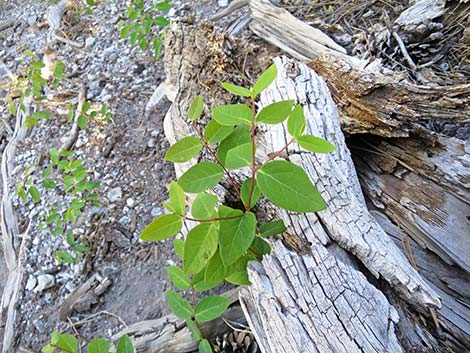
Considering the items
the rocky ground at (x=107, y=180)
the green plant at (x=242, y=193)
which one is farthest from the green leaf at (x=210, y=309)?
the rocky ground at (x=107, y=180)

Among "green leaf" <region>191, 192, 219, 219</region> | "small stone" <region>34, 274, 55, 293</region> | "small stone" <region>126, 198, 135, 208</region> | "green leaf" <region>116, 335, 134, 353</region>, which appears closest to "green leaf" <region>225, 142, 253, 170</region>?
"green leaf" <region>191, 192, 219, 219</region>

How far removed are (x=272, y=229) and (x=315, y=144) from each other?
1.17ft

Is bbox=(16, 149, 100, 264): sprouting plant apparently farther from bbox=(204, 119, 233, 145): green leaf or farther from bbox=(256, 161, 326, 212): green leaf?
bbox=(256, 161, 326, 212): green leaf

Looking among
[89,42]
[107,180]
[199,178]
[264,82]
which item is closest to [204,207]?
[199,178]

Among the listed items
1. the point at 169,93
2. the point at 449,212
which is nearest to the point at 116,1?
the point at 169,93

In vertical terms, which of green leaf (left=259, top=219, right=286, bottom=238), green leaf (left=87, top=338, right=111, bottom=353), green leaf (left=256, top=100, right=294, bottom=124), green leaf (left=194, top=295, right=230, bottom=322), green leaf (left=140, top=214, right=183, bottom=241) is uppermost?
green leaf (left=256, top=100, right=294, bottom=124)

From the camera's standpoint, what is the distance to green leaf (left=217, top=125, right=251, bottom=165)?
131cm

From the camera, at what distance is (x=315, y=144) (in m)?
1.14

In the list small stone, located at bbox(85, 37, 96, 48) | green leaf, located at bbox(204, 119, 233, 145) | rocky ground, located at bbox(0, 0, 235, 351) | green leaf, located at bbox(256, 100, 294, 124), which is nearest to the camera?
green leaf, located at bbox(256, 100, 294, 124)

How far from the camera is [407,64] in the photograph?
89.0 inches

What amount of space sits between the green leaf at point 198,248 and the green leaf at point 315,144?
13.5 inches

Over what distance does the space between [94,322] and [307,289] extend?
4.77 ft

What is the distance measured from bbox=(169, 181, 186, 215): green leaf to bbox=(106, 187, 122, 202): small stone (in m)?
1.71

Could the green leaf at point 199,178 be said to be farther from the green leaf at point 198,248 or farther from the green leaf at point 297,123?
the green leaf at point 297,123
